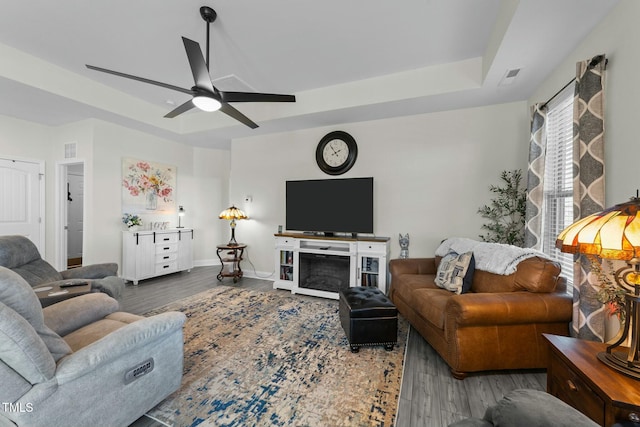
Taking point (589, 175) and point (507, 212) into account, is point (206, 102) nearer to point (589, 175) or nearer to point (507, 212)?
point (589, 175)

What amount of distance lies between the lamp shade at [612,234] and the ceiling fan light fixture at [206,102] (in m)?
2.78

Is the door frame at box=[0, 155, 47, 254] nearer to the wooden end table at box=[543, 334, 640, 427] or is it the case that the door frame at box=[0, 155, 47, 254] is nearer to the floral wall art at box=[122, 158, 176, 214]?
the floral wall art at box=[122, 158, 176, 214]

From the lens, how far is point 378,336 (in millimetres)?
2316

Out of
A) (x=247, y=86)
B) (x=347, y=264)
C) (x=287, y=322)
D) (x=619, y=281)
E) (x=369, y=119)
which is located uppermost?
(x=247, y=86)

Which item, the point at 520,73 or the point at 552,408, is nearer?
the point at 552,408

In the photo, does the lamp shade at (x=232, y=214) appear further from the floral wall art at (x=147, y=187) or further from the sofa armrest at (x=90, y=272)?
the sofa armrest at (x=90, y=272)

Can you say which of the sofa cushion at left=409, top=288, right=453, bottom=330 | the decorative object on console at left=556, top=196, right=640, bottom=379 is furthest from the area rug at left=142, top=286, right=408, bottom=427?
the decorative object on console at left=556, top=196, right=640, bottom=379

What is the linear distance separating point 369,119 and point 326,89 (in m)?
0.81

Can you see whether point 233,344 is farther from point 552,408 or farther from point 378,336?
point 552,408

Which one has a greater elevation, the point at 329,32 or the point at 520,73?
the point at 329,32

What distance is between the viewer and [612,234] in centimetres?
114

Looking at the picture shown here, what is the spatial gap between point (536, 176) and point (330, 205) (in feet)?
8.26

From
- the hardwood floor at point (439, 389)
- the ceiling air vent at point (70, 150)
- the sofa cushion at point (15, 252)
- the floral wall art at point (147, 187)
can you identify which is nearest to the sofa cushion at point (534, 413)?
the hardwood floor at point (439, 389)

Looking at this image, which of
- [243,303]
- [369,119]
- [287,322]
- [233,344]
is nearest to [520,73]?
[369,119]
